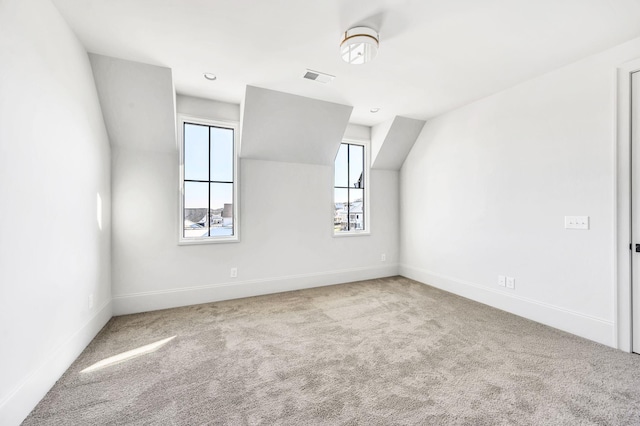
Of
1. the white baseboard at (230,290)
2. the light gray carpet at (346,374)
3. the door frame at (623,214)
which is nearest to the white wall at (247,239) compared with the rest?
the white baseboard at (230,290)

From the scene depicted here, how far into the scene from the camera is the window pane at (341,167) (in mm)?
4641

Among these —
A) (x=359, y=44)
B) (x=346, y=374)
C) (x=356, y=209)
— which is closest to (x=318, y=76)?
(x=359, y=44)

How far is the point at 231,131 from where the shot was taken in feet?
12.5

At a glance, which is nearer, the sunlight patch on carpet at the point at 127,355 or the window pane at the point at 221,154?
the sunlight patch on carpet at the point at 127,355

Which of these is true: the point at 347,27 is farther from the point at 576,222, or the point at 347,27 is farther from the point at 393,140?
the point at 576,222

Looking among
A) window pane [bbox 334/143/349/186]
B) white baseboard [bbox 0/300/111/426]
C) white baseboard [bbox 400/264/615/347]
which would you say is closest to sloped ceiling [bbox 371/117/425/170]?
window pane [bbox 334/143/349/186]

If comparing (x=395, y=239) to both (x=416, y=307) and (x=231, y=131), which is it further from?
(x=231, y=131)

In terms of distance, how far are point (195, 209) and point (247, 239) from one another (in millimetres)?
775

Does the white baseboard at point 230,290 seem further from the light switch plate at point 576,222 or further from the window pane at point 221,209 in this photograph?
the light switch plate at point 576,222

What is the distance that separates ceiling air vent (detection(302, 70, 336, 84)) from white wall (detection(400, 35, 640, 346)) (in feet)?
6.49

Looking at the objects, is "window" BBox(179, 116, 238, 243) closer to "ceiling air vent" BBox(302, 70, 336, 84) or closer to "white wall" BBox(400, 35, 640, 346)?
"ceiling air vent" BBox(302, 70, 336, 84)

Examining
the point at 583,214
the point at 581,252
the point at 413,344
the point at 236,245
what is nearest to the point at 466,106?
the point at 583,214

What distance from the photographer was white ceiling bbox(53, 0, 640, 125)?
1937mm

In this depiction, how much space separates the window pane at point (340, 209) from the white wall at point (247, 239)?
228 millimetres
